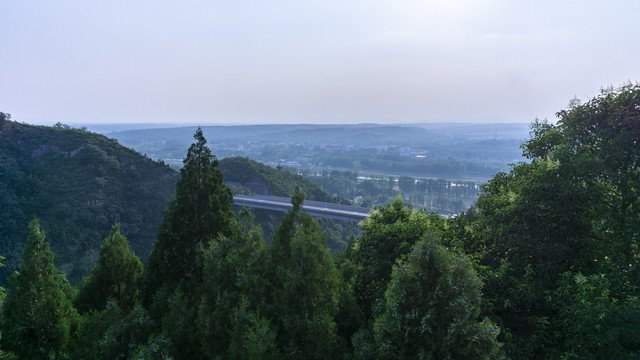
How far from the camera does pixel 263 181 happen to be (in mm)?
55812

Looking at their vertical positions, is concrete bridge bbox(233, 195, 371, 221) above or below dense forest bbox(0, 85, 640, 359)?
below

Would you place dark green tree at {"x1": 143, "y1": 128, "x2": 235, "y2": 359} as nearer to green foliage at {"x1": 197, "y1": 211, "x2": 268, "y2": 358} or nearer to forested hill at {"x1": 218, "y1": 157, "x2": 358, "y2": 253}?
green foliage at {"x1": 197, "y1": 211, "x2": 268, "y2": 358}

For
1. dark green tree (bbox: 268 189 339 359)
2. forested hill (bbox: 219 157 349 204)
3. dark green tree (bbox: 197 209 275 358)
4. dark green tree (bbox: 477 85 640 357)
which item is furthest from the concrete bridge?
dark green tree (bbox: 268 189 339 359)

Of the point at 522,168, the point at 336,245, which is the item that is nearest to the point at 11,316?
the point at 522,168

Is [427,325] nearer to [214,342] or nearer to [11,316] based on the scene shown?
[214,342]

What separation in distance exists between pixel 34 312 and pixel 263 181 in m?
47.7

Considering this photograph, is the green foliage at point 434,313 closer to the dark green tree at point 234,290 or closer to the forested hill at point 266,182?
the dark green tree at point 234,290

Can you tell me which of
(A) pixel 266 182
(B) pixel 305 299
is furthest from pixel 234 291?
(A) pixel 266 182

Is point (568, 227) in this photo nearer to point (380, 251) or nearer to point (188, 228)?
point (380, 251)

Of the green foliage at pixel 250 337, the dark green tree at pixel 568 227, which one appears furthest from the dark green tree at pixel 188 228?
the dark green tree at pixel 568 227

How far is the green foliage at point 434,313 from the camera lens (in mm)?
5469

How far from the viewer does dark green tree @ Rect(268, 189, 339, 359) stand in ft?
22.1

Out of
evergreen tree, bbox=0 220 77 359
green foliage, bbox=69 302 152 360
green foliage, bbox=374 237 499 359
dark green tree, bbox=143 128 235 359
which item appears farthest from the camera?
dark green tree, bbox=143 128 235 359

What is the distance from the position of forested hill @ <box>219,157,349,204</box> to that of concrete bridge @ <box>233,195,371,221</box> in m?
5.93
